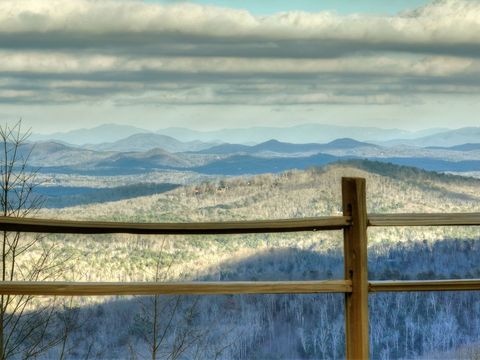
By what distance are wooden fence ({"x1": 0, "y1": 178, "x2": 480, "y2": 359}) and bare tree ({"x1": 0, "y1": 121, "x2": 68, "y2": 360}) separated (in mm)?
3199

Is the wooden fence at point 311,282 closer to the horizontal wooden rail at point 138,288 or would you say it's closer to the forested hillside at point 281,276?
the horizontal wooden rail at point 138,288

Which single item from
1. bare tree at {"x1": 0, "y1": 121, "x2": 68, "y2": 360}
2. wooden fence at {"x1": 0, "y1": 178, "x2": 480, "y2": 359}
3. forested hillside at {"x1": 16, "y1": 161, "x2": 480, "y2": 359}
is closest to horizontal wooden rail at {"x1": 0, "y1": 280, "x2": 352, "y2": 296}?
wooden fence at {"x1": 0, "y1": 178, "x2": 480, "y2": 359}

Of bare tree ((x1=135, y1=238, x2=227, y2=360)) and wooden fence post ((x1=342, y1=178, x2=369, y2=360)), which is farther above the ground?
wooden fence post ((x1=342, y1=178, x2=369, y2=360))

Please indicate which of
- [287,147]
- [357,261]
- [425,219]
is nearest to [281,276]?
[425,219]

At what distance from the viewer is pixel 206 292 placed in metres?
3.48

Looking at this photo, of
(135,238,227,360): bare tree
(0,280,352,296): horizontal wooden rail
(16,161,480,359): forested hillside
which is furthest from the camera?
(16,161,480,359): forested hillside

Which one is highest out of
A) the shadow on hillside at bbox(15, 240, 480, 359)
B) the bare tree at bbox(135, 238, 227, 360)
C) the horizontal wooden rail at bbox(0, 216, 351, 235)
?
the horizontal wooden rail at bbox(0, 216, 351, 235)

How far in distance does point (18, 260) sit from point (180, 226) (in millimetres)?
5177

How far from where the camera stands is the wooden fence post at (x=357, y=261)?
3.63 metres

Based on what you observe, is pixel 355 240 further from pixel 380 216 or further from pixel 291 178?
pixel 291 178

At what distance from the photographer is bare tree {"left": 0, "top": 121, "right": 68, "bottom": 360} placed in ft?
23.5

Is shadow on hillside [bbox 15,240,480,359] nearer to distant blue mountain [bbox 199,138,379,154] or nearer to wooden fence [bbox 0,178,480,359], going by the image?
wooden fence [bbox 0,178,480,359]

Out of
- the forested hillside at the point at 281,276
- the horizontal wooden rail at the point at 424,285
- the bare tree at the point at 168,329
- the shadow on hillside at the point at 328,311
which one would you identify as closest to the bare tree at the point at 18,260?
the bare tree at the point at 168,329

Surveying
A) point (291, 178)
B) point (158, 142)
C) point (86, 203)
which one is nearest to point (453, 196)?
point (291, 178)
